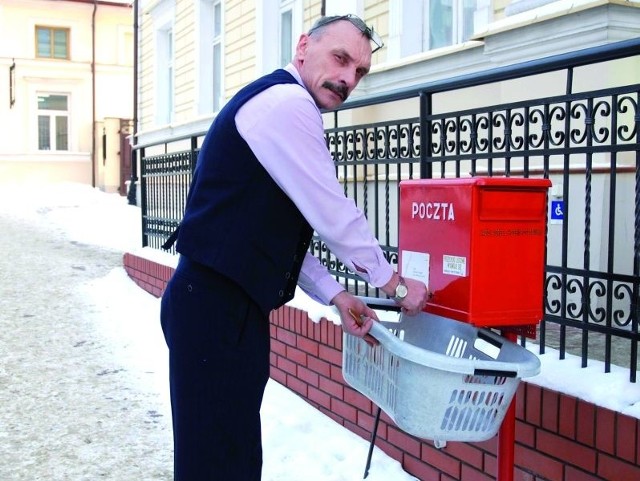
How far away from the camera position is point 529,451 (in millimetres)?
2699

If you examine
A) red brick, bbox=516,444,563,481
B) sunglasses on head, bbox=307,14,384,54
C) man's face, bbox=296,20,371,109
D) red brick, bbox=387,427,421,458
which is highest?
sunglasses on head, bbox=307,14,384,54

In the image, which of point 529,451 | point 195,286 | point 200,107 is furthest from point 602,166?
point 200,107

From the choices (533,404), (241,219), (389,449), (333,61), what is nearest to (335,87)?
(333,61)

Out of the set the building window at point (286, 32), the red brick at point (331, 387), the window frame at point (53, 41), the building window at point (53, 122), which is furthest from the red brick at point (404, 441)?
the window frame at point (53, 41)

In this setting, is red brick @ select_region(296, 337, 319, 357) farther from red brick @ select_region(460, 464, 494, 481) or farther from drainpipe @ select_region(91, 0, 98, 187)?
drainpipe @ select_region(91, 0, 98, 187)

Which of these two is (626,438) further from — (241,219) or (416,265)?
(241,219)

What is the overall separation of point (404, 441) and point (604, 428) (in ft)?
3.74

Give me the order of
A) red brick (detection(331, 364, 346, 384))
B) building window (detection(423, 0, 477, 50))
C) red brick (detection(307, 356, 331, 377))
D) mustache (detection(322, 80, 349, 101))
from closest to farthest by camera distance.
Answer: mustache (detection(322, 80, 349, 101)) < red brick (detection(331, 364, 346, 384)) < red brick (detection(307, 356, 331, 377)) < building window (detection(423, 0, 477, 50))

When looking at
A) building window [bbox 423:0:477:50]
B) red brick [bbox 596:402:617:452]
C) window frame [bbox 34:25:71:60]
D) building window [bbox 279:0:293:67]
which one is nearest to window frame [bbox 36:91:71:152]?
window frame [bbox 34:25:71:60]

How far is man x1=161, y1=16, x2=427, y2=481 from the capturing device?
6.82ft

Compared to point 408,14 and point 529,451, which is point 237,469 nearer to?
point 529,451

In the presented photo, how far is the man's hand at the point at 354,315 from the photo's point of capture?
214 centimetres

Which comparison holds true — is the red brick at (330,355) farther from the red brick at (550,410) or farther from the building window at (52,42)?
the building window at (52,42)

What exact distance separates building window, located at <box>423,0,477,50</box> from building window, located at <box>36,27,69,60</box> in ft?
66.3
